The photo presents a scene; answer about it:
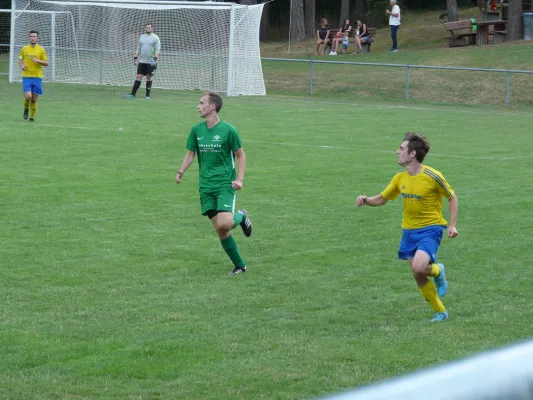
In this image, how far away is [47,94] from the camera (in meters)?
30.6

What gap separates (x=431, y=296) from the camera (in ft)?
22.6

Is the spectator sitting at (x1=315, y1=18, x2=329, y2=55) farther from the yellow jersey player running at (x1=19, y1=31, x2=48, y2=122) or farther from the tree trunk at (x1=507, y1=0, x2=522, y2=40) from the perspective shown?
the yellow jersey player running at (x1=19, y1=31, x2=48, y2=122)

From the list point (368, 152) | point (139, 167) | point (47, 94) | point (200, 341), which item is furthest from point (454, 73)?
point (200, 341)

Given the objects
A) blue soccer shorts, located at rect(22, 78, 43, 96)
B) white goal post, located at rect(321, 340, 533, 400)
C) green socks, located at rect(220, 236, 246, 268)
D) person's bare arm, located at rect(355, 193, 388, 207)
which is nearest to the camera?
white goal post, located at rect(321, 340, 533, 400)

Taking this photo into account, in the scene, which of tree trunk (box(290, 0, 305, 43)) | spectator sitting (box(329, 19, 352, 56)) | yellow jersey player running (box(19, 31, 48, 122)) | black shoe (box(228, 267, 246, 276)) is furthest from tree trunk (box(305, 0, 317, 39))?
black shoe (box(228, 267, 246, 276))

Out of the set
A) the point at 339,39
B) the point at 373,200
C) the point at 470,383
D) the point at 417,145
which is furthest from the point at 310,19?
the point at 470,383

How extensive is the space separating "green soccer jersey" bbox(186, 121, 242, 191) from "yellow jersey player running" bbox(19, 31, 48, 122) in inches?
547

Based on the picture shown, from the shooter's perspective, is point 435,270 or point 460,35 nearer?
point 435,270

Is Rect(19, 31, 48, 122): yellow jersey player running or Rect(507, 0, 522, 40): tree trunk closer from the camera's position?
Rect(19, 31, 48, 122): yellow jersey player running

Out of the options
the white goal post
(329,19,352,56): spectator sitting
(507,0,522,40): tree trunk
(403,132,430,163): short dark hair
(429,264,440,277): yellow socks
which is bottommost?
(429,264,440,277): yellow socks

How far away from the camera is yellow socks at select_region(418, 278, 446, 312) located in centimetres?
687

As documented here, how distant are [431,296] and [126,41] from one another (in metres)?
30.8

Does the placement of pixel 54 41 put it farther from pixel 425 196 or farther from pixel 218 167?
pixel 425 196

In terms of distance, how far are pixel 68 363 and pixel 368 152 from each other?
13350 mm
